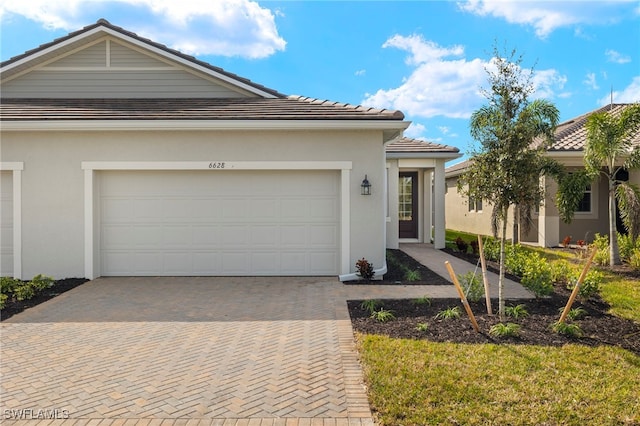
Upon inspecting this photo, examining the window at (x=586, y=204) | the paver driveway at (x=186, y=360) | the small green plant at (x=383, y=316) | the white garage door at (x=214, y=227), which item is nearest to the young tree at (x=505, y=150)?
the small green plant at (x=383, y=316)

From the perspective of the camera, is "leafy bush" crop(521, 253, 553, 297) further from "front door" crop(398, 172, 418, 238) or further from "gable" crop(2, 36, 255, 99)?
"front door" crop(398, 172, 418, 238)

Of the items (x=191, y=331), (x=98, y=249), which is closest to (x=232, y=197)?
(x=98, y=249)

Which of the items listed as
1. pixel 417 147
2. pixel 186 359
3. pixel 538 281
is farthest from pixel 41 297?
pixel 417 147

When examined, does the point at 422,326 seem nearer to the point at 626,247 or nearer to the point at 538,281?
the point at 538,281

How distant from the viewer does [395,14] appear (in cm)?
1045

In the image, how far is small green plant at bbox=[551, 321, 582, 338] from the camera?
5527 mm

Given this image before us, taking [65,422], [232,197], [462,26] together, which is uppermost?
[462,26]

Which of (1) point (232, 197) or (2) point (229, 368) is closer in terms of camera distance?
(2) point (229, 368)

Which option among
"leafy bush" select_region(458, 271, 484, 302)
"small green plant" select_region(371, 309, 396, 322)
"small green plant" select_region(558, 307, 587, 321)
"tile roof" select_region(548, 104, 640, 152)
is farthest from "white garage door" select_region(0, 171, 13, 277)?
"tile roof" select_region(548, 104, 640, 152)

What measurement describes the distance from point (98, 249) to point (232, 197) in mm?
3274

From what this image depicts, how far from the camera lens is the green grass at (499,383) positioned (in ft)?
11.8

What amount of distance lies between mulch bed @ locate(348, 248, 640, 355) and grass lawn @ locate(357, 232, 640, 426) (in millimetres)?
266

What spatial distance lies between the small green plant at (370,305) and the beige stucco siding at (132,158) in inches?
88.0

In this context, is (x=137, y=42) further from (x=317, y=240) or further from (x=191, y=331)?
(x=191, y=331)
